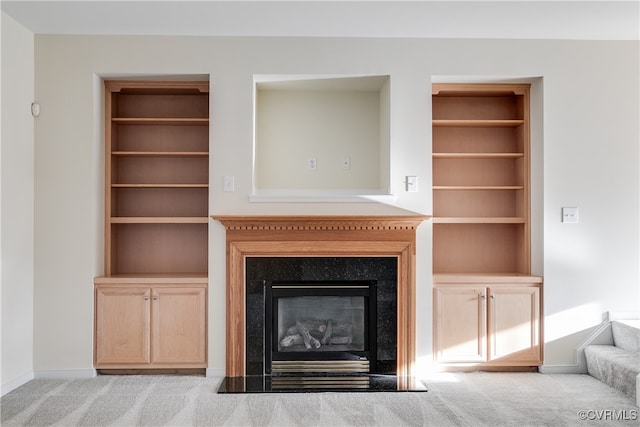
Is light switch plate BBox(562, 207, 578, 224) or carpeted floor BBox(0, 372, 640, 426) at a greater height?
light switch plate BBox(562, 207, 578, 224)

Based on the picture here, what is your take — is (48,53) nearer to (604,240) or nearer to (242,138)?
(242,138)

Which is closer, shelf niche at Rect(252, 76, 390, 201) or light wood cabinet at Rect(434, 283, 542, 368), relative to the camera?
light wood cabinet at Rect(434, 283, 542, 368)

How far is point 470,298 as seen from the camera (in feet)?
15.0

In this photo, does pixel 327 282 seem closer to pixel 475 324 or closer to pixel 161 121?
pixel 475 324

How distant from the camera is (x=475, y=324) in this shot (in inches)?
180

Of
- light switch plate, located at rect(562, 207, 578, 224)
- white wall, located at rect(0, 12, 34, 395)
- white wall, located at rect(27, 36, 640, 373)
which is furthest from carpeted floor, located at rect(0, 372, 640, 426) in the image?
light switch plate, located at rect(562, 207, 578, 224)

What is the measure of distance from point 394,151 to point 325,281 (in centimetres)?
109

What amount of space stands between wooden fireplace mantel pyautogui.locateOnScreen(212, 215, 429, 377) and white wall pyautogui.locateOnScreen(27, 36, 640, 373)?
0.10 meters

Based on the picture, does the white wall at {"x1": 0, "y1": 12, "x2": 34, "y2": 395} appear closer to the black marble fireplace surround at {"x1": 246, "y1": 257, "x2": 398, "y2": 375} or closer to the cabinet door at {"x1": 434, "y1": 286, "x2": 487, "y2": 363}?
the black marble fireplace surround at {"x1": 246, "y1": 257, "x2": 398, "y2": 375}

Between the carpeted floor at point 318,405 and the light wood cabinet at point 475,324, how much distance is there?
7.6 inches

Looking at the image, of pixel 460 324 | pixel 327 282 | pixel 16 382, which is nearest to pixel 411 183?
pixel 327 282

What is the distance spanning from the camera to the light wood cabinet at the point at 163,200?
4508mm

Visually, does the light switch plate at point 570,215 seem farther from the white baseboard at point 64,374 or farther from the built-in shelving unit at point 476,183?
the white baseboard at point 64,374

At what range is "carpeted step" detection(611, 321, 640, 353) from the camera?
433cm
